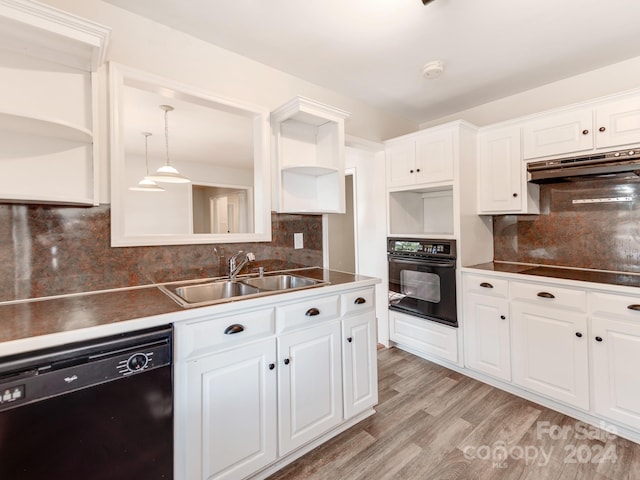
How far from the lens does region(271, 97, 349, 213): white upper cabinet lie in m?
2.14

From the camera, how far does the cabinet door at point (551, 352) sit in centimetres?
189

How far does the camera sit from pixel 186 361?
48.3 inches

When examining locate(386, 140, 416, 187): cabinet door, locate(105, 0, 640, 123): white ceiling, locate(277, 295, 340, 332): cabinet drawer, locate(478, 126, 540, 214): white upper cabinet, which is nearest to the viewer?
locate(277, 295, 340, 332): cabinet drawer

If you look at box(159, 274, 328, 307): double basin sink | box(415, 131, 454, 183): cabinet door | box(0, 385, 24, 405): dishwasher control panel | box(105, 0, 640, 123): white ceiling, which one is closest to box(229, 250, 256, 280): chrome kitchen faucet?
box(159, 274, 328, 307): double basin sink

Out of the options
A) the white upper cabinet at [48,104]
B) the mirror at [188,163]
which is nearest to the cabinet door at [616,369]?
the mirror at [188,163]

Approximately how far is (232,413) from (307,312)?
569 mm

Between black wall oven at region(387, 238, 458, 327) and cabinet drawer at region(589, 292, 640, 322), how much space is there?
2.89 ft

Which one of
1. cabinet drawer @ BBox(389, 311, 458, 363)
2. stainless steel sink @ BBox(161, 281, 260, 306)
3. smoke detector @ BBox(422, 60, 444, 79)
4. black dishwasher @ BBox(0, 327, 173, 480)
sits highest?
smoke detector @ BBox(422, 60, 444, 79)

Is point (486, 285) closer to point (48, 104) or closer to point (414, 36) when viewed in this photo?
point (414, 36)

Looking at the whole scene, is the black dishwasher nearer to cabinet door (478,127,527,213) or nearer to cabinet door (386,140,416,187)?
cabinet door (386,140,416,187)

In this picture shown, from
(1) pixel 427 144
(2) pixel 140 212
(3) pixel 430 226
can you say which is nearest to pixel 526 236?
(3) pixel 430 226

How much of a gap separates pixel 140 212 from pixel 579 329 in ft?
12.6

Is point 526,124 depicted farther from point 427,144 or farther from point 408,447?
→ point 408,447

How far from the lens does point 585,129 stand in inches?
82.1
